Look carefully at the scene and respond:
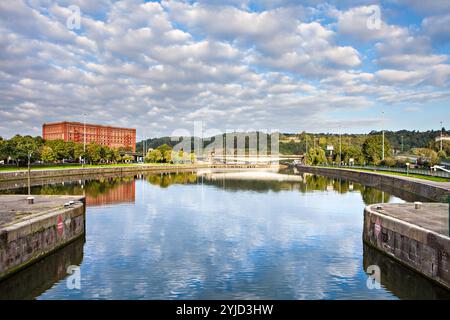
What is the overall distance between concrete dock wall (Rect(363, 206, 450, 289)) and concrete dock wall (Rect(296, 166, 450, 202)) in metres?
21.7

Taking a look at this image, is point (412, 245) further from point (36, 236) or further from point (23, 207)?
point (23, 207)

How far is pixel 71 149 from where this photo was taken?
144 m

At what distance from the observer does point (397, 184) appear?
224 feet

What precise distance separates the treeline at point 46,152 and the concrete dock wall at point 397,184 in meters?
85.7

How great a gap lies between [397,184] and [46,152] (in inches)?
4178

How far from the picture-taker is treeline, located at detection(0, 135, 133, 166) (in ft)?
355

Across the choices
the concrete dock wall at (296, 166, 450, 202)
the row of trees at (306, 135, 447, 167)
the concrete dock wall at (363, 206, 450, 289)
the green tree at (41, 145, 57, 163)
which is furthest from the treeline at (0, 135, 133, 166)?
the concrete dock wall at (363, 206, 450, 289)

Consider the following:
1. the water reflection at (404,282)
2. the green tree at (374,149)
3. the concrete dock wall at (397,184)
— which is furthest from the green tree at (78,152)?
the water reflection at (404,282)

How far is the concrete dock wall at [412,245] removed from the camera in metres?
17.7

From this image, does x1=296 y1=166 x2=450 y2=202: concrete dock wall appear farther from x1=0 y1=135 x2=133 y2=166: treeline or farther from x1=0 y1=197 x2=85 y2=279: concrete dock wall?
x1=0 y1=135 x2=133 y2=166: treeline

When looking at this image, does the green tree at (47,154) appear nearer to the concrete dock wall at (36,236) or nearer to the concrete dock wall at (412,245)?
the concrete dock wall at (36,236)
